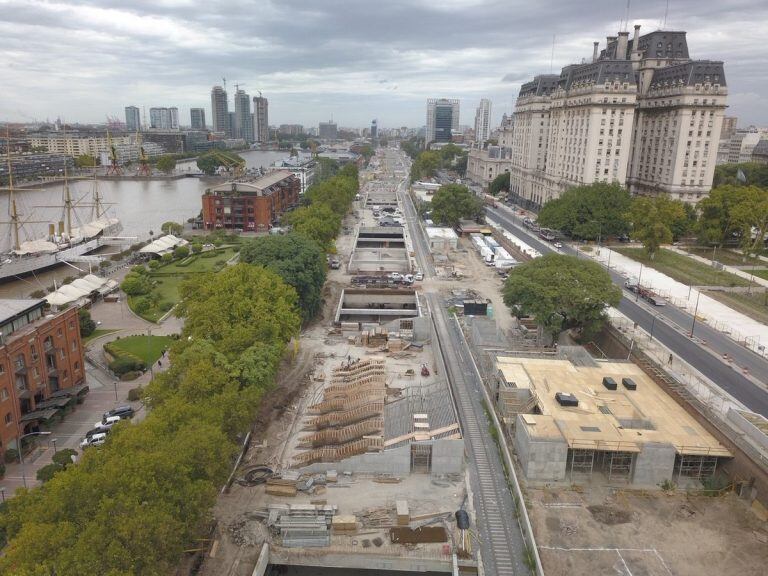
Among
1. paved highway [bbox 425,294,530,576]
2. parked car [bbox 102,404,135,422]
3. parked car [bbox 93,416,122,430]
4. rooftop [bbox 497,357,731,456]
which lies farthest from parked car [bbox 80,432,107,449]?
rooftop [bbox 497,357,731,456]

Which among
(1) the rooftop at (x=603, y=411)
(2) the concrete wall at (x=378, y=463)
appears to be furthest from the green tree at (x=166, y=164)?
(2) the concrete wall at (x=378, y=463)

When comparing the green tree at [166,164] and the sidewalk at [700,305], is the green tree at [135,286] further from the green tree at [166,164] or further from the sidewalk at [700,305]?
the green tree at [166,164]

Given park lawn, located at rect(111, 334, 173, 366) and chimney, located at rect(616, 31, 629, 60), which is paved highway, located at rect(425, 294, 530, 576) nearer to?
park lawn, located at rect(111, 334, 173, 366)

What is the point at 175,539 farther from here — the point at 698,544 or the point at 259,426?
the point at 698,544

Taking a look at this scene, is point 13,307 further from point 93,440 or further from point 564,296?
point 564,296

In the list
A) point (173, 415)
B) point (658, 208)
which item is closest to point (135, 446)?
point (173, 415)
